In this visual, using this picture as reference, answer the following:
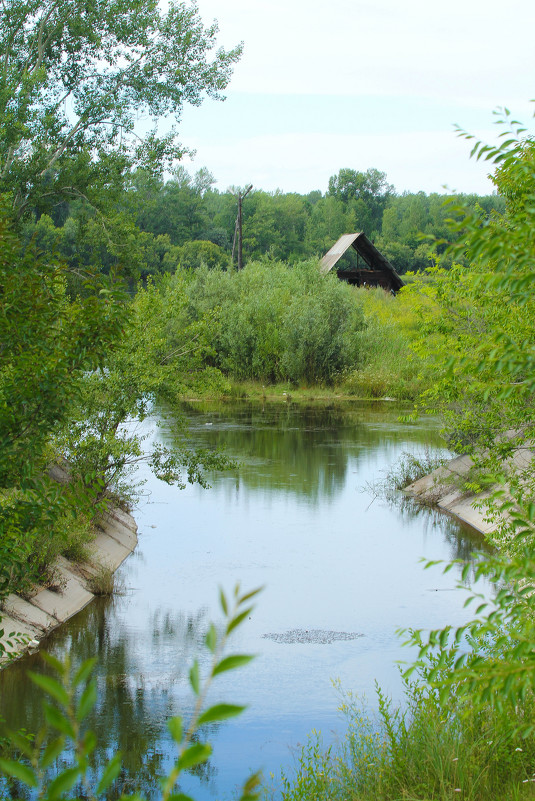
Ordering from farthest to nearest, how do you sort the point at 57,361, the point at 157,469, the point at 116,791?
the point at 157,469
the point at 116,791
the point at 57,361

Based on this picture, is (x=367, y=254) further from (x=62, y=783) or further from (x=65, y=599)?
(x=62, y=783)

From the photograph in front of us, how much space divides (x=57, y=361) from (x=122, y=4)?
61.3 ft

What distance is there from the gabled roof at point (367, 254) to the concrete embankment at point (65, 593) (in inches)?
1458

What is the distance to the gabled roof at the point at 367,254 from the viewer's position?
51394 mm

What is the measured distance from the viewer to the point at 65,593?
11688 millimetres

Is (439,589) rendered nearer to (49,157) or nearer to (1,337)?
(1,337)

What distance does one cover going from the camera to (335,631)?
11.3 m

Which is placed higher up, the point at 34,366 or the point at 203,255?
the point at 203,255

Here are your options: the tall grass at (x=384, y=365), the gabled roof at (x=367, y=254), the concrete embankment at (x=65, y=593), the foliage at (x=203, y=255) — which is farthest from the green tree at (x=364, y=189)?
the concrete embankment at (x=65, y=593)

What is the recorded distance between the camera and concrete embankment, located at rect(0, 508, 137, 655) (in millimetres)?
10070

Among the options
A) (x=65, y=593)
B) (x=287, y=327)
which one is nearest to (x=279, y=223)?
(x=287, y=327)

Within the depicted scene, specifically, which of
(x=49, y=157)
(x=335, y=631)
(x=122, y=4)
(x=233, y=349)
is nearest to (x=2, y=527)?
(x=335, y=631)

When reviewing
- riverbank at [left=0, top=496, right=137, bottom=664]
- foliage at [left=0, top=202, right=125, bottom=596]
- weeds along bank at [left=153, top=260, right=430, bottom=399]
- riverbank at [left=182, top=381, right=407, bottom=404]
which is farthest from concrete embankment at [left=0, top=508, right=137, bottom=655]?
weeds along bank at [left=153, top=260, right=430, bottom=399]

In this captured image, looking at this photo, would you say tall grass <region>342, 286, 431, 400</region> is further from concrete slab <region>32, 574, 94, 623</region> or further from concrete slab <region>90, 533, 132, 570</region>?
concrete slab <region>32, 574, 94, 623</region>
